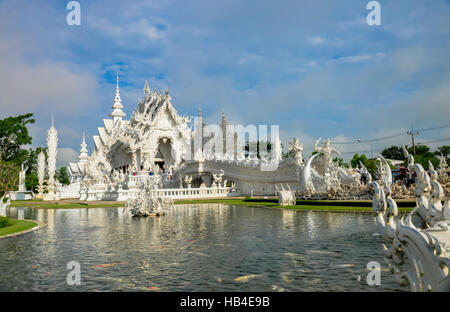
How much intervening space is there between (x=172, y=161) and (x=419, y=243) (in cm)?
4825

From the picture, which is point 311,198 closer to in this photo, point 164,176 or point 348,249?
point 348,249

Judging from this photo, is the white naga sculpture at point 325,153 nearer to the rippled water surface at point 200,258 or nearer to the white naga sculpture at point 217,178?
the white naga sculpture at point 217,178

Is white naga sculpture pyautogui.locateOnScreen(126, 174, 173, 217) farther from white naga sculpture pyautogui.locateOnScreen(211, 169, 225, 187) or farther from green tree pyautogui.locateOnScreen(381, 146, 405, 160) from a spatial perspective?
green tree pyautogui.locateOnScreen(381, 146, 405, 160)

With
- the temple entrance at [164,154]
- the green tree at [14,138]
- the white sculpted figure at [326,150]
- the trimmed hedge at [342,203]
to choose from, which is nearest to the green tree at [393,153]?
the temple entrance at [164,154]

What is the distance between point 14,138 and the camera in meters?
43.8

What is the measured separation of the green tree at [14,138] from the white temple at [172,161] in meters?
6.90

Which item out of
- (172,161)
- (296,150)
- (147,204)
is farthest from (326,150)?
(172,161)

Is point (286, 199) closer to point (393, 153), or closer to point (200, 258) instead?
point (200, 258)

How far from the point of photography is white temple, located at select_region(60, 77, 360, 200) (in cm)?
2876

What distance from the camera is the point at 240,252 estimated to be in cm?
752
